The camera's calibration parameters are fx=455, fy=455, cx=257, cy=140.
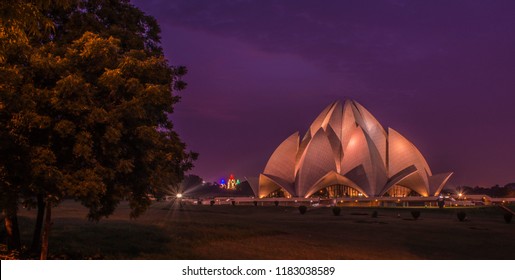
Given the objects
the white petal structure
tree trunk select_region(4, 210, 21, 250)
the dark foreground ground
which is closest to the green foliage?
tree trunk select_region(4, 210, 21, 250)

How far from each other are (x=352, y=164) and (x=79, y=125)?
62.9 meters

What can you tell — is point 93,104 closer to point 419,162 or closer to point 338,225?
point 338,225

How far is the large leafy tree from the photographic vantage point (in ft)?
34.5

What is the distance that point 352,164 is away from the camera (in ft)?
233

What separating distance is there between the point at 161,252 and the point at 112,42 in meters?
6.95

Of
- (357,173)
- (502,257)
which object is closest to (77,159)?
(502,257)

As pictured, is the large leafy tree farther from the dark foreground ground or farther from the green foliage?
the dark foreground ground

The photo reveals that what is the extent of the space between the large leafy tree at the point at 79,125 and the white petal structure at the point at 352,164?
59193 mm

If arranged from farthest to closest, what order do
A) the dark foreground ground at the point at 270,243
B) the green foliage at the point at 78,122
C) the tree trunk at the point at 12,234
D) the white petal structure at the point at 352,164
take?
the white petal structure at the point at 352,164, the dark foreground ground at the point at 270,243, the tree trunk at the point at 12,234, the green foliage at the point at 78,122

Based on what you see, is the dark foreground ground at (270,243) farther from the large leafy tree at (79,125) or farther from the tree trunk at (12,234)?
the large leafy tree at (79,125)

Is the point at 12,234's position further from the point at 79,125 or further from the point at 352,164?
the point at 352,164

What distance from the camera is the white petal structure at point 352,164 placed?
7000 centimetres

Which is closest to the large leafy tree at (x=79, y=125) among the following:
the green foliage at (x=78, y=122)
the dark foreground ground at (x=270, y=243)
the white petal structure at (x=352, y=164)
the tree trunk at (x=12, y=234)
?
the green foliage at (x=78, y=122)

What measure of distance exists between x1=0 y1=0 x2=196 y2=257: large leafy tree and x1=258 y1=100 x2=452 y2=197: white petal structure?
194 feet
